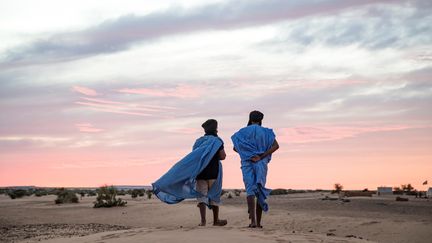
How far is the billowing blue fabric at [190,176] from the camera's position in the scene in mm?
13141

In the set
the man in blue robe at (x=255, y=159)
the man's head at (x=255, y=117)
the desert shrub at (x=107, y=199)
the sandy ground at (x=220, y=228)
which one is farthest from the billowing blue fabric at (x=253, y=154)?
the desert shrub at (x=107, y=199)

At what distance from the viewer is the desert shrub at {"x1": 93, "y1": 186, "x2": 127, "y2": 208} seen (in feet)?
102

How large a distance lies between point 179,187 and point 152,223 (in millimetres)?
10059

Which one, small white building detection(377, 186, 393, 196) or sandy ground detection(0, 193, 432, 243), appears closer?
sandy ground detection(0, 193, 432, 243)

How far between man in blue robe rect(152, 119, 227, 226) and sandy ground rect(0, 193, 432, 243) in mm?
736

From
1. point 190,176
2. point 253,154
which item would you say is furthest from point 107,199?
point 253,154

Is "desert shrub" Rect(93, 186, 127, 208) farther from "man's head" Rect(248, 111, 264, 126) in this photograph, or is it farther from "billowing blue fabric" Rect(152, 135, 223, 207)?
"man's head" Rect(248, 111, 264, 126)

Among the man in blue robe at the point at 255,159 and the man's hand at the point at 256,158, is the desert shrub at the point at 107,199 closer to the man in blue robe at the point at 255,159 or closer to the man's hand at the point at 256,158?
the man in blue robe at the point at 255,159

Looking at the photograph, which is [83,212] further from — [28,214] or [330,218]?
[330,218]

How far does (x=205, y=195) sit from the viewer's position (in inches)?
514

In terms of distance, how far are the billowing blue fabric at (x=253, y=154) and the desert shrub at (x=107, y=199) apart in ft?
64.0

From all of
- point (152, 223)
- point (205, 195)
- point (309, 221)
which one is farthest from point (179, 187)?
point (152, 223)

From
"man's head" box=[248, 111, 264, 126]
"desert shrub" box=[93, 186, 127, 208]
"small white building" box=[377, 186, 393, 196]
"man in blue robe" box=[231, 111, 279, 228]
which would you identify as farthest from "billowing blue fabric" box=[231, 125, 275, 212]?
"small white building" box=[377, 186, 393, 196]

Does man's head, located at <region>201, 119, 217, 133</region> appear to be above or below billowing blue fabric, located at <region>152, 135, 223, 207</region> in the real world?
above
